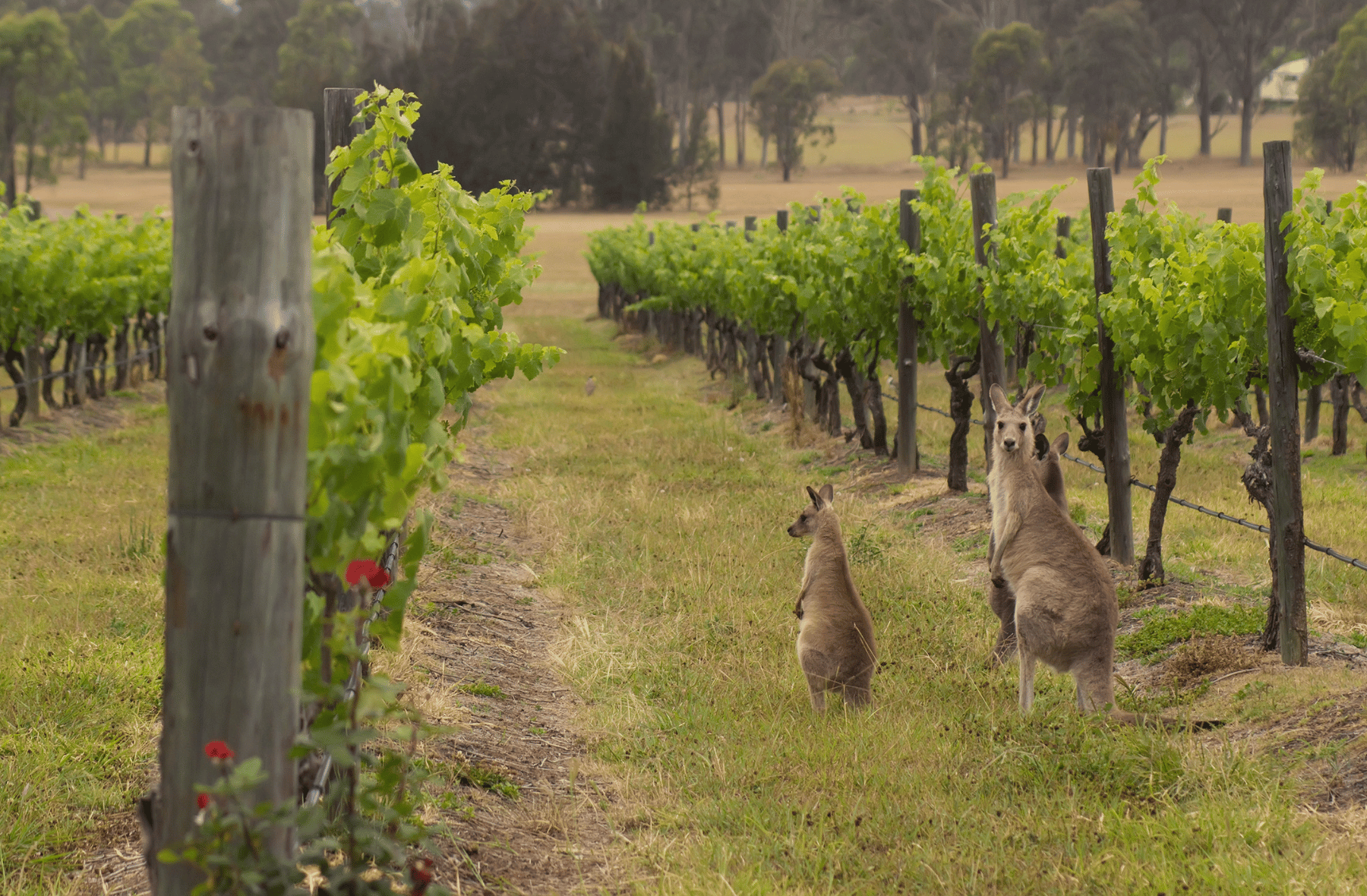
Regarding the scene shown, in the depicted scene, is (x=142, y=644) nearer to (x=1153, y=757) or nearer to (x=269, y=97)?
(x=1153, y=757)

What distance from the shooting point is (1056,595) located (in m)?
6.00

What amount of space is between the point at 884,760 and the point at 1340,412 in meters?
10.5

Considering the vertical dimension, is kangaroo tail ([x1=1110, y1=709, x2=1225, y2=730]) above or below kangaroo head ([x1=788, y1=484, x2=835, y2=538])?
below

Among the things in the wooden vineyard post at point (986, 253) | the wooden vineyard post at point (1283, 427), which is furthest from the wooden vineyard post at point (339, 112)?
the wooden vineyard post at point (986, 253)

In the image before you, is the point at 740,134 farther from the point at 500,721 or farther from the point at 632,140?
the point at 500,721

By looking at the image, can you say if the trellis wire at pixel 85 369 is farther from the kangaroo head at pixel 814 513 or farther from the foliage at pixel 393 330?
the kangaroo head at pixel 814 513

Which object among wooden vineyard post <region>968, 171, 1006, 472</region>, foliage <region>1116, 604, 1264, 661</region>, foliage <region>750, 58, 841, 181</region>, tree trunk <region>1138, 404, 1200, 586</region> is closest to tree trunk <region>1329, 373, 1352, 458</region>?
wooden vineyard post <region>968, 171, 1006, 472</region>

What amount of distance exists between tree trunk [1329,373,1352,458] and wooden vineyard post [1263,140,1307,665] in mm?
7348

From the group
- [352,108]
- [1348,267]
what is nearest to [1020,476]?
[1348,267]

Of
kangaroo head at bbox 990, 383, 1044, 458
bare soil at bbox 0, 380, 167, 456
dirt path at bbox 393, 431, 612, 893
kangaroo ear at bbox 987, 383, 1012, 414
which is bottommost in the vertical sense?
dirt path at bbox 393, 431, 612, 893

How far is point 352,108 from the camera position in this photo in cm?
657

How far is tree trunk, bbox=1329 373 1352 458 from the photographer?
13523 millimetres

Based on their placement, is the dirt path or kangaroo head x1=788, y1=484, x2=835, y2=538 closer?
the dirt path

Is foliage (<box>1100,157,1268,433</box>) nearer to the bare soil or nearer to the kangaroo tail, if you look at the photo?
the kangaroo tail
